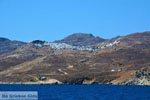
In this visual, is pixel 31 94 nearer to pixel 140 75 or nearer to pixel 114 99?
pixel 114 99

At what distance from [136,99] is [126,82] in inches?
3951

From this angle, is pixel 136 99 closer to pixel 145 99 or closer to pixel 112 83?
pixel 145 99

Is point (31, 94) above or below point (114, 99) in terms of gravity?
above

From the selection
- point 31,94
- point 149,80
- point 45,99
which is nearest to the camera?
point 31,94

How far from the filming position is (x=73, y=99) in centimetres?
8956

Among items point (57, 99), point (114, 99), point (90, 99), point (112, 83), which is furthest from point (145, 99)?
point (112, 83)

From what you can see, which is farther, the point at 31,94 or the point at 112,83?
the point at 112,83

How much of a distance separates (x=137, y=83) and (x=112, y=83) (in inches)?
755

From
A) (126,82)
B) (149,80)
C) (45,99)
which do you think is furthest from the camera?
(126,82)

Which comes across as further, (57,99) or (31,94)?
(57,99)

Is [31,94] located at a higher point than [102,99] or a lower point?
higher

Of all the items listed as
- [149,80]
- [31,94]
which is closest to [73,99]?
[31,94]

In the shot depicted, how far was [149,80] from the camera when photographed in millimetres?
178250

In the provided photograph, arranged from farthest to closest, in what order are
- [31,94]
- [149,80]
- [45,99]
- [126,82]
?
[126,82], [149,80], [45,99], [31,94]
